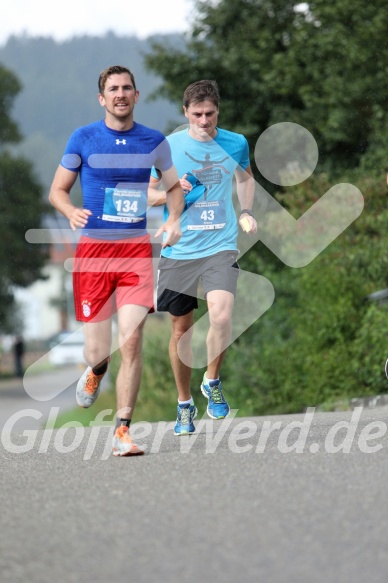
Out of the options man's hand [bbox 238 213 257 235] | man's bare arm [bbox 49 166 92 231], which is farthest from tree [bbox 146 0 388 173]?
man's bare arm [bbox 49 166 92 231]

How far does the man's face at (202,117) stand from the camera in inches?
360

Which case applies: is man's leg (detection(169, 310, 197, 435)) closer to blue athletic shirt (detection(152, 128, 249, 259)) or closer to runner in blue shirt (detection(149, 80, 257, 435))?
runner in blue shirt (detection(149, 80, 257, 435))

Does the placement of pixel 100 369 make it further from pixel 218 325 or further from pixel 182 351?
pixel 218 325

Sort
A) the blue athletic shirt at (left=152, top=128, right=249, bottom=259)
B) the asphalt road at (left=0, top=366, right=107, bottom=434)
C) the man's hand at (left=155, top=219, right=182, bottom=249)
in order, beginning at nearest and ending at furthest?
the man's hand at (left=155, top=219, right=182, bottom=249), the blue athletic shirt at (left=152, top=128, right=249, bottom=259), the asphalt road at (left=0, top=366, right=107, bottom=434)

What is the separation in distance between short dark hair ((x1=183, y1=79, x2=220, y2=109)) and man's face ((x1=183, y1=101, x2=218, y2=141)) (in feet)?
0.08

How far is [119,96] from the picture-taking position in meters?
8.12

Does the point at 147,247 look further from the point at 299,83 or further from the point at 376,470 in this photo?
the point at 299,83

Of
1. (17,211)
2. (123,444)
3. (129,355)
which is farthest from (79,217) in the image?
(17,211)

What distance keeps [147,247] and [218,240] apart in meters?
1.18

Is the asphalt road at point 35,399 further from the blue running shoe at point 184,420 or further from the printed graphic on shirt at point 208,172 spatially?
the printed graphic on shirt at point 208,172

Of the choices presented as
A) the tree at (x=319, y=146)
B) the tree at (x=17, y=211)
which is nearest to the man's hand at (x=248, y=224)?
the tree at (x=319, y=146)

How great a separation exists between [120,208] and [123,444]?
1340mm

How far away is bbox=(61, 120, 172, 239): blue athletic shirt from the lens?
811cm

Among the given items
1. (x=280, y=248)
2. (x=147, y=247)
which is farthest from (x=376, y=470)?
(x=280, y=248)
